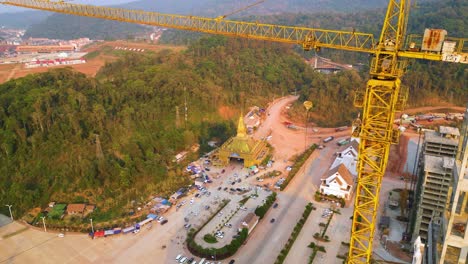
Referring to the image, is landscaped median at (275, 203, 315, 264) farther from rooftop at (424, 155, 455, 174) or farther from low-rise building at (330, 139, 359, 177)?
rooftop at (424, 155, 455, 174)

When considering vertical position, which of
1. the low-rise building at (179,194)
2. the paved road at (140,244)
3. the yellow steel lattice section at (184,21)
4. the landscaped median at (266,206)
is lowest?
the paved road at (140,244)

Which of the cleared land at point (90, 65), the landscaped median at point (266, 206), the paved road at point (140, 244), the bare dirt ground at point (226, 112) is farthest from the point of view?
the cleared land at point (90, 65)

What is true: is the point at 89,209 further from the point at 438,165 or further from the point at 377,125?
the point at 438,165

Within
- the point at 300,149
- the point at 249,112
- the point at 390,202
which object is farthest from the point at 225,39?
the point at 390,202

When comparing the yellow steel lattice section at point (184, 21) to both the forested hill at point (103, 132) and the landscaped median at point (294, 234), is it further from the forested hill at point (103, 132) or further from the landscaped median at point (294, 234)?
the landscaped median at point (294, 234)

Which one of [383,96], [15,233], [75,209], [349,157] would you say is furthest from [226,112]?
[383,96]

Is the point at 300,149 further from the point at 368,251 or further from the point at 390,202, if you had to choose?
the point at 368,251

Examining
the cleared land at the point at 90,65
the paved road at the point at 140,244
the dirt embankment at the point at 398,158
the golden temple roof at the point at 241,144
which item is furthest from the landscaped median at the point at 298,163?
the cleared land at the point at 90,65
